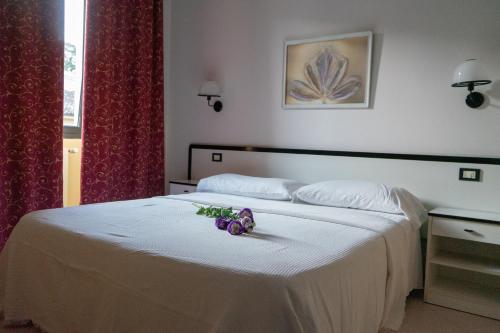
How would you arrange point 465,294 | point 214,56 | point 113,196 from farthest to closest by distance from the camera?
1. point 214,56
2. point 113,196
3. point 465,294

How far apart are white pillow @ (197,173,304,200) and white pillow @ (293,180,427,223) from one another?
126mm

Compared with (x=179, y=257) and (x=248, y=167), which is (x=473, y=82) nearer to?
(x=248, y=167)

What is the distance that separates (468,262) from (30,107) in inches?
124

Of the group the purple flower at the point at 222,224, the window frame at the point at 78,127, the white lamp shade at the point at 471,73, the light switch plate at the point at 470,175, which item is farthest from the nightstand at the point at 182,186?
the white lamp shade at the point at 471,73

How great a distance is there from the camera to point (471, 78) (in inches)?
98.3

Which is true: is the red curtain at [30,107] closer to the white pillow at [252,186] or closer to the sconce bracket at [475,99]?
the white pillow at [252,186]

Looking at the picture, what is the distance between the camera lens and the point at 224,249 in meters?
1.64

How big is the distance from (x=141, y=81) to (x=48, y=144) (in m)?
1.04

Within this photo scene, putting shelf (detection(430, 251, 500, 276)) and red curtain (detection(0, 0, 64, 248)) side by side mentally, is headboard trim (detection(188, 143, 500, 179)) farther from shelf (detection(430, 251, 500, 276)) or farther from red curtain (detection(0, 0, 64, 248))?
red curtain (detection(0, 0, 64, 248))

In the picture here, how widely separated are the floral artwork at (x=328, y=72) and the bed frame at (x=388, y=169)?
1.37 ft

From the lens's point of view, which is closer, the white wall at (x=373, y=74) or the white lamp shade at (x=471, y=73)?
the white lamp shade at (x=471, y=73)

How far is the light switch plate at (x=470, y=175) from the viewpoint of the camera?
8.68 feet

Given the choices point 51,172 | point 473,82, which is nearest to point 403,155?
point 473,82

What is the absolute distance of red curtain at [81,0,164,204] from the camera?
11.0 feet
